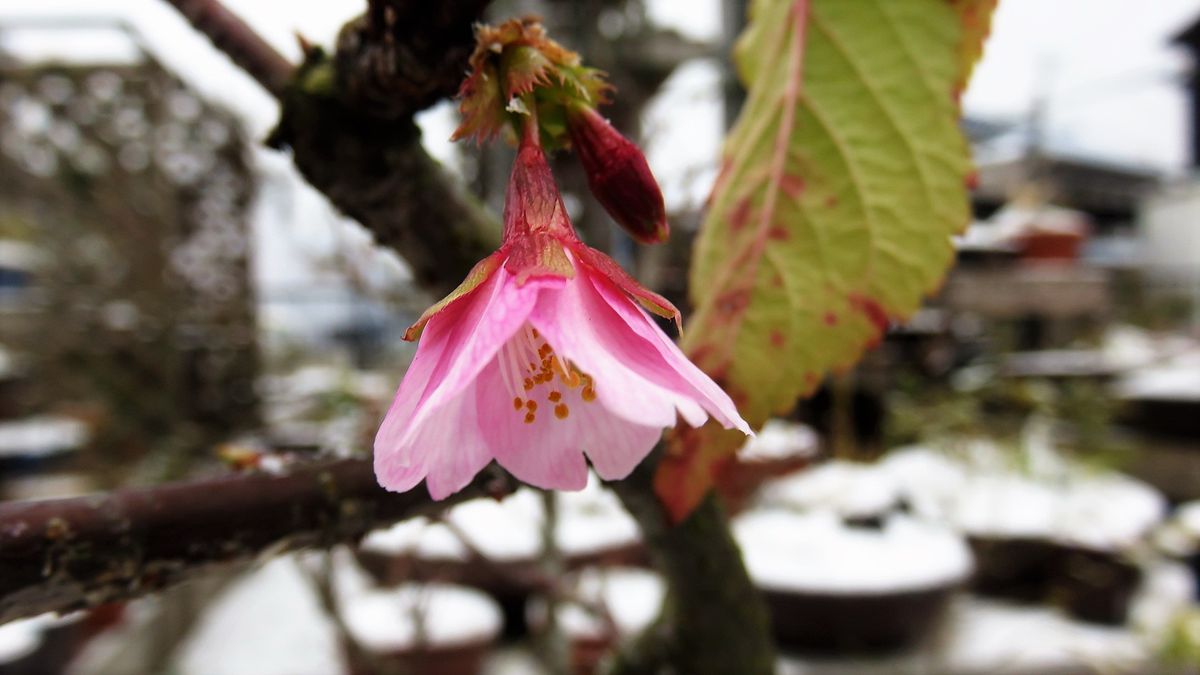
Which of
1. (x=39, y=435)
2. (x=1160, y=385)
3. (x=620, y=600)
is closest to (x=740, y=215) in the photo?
(x=620, y=600)

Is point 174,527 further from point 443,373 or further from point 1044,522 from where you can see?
point 1044,522

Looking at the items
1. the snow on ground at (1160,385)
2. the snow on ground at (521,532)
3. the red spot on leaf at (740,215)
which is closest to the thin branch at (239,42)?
the red spot on leaf at (740,215)

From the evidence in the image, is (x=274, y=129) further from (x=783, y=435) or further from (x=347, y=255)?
(x=783, y=435)

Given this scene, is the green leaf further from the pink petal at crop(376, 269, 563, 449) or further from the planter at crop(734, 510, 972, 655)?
the planter at crop(734, 510, 972, 655)

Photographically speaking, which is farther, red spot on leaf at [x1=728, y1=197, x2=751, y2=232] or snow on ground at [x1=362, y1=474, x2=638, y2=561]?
snow on ground at [x1=362, y1=474, x2=638, y2=561]

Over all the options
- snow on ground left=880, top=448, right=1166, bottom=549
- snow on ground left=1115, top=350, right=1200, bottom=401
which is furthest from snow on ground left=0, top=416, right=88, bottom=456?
snow on ground left=1115, top=350, right=1200, bottom=401

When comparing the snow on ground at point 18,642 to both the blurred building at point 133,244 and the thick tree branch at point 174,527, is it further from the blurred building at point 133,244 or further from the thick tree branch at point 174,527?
the thick tree branch at point 174,527
